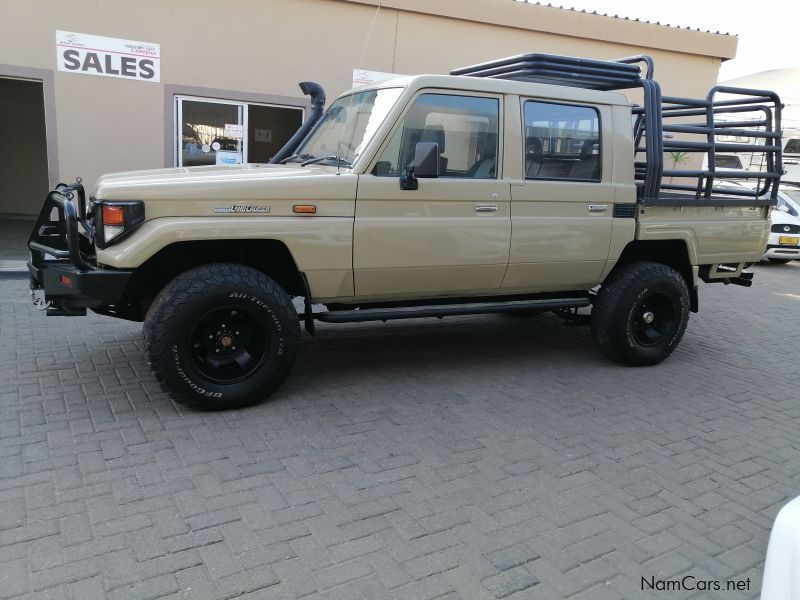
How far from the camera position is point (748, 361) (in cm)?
599

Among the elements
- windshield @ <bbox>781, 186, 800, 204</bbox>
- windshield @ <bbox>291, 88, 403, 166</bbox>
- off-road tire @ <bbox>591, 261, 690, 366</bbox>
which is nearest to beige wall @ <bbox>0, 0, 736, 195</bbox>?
windshield @ <bbox>291, 88, 403, 166</bbox>

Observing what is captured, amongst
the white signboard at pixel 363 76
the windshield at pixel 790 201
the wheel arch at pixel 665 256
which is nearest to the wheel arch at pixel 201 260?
the wheel arch at pixel 665 256

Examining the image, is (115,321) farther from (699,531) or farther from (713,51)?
(713,51)

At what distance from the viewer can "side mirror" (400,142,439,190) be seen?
407 centimetres

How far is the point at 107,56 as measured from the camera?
8.37 m

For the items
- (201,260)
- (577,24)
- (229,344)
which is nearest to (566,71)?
(201,260)

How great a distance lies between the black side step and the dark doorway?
10.6 m

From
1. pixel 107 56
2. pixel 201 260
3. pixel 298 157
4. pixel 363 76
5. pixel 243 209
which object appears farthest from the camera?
pixel 363 76

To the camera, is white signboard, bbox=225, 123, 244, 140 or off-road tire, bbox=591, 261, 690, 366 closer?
off-road tire, bbox=591, 261, 690, 366

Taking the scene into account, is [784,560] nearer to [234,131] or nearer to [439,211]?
[439,211]

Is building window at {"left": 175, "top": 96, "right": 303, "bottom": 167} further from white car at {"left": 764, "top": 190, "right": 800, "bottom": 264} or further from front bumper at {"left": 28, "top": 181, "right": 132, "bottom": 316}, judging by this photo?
white car at {"left": 764, "top": 190, "right": 800, "bottom": 264}

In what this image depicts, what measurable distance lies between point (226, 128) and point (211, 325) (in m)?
6.01

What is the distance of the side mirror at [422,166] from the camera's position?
13.3ft

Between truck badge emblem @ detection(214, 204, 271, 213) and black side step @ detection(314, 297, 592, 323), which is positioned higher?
truck badge emblem @ detection(214, 204, 271, 213)
